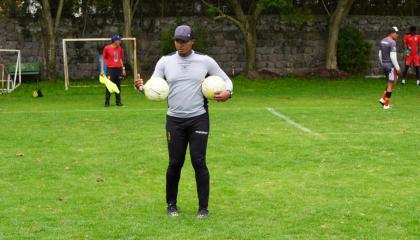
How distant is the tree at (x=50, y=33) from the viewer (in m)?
28.3

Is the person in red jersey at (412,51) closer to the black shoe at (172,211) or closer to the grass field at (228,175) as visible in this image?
the grass field at (228,175)

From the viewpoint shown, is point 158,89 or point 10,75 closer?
point 158,89

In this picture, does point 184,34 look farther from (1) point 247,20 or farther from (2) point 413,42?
(2) point 413,42

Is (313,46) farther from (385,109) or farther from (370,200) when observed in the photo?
(370,200)

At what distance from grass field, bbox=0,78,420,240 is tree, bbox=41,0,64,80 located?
31.5ft

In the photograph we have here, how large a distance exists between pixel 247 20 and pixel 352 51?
4.42 metres

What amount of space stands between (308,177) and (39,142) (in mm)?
5657

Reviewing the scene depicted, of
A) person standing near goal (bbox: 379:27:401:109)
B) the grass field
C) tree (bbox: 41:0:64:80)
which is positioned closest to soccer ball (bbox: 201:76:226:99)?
the grass field

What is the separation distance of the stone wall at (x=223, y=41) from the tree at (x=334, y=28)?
0.84 m

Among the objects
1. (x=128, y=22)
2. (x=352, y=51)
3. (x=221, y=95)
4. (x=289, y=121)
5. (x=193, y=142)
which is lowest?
(x=352, y=51)

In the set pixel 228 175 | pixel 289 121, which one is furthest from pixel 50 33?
pixel 228 175

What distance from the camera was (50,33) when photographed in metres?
28.5

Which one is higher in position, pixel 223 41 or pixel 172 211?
pixel 172 211

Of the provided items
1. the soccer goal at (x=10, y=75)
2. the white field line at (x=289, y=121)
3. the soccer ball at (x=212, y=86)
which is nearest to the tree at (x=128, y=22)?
the soccer goal at (x=10, y=75)
